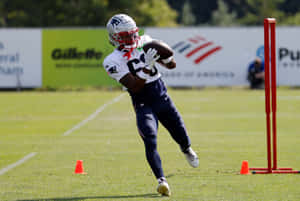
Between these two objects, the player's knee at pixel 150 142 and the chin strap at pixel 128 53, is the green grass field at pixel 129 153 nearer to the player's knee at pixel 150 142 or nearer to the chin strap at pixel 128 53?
the player's knee at pixel 150 142

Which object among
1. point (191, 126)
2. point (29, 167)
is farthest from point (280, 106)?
point (29, 167)

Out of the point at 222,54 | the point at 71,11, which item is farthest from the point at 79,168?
the point at 71,11

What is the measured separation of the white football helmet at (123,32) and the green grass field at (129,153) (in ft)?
5.44

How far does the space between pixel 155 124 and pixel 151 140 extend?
0.26 m

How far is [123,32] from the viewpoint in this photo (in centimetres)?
732

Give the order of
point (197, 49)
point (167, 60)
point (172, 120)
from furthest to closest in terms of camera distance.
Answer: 1. point (197, 49)
2. point (172, 120)
3. point (167, 60)

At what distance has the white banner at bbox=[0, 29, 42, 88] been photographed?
28.3 m

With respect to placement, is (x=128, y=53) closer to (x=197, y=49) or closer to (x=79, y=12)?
(x=197, y=49)

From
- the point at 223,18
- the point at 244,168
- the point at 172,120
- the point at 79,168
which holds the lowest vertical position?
the point at 223,18

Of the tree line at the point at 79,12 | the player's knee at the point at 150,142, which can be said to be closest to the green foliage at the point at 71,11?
the tree line at the point at 79,12

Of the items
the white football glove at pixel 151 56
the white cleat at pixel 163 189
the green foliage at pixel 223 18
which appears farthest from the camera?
the green foliage at pixel 223 18

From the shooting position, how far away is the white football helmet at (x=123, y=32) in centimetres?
732

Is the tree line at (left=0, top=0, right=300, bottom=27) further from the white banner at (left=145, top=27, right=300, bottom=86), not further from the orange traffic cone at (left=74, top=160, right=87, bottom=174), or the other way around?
the orange traffic cone at (left=74, top=160, right=87, bottom=174)

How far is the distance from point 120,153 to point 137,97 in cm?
344
